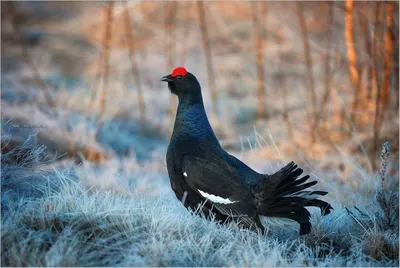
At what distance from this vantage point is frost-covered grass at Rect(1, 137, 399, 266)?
8.18 ft

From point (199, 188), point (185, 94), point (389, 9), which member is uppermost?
point (389, 9)

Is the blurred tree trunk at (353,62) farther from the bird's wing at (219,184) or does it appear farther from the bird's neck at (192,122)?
the bird's wing at (219,184)

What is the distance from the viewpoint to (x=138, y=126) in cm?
874

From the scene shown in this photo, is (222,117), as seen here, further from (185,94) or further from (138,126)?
(185,94)

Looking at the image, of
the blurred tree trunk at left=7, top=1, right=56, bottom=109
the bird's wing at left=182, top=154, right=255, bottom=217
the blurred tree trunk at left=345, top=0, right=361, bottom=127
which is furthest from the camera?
the blurred tree trunk at left=7, top=1, right=56, bottom=109

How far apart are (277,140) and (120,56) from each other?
4790 mm

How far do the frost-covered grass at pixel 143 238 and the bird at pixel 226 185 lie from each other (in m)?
0.11

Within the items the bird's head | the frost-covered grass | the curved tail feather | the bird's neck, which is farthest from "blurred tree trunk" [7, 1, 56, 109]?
the curved tail feather

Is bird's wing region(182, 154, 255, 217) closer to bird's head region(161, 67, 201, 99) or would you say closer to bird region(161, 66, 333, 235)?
bird region(161, 66, 333, 235)

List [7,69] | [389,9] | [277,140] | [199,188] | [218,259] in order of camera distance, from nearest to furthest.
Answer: [218,259] → [199,188] → [389,9] → [277,140] → [7,69]

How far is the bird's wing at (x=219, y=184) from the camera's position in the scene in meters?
3.03

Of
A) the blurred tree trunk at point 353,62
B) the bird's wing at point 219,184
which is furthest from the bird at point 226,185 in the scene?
the blurred tree trunk at point 353,62

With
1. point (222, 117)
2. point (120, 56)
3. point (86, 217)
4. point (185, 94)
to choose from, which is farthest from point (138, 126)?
point (86, 217)

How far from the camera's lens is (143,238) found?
273 centimetres
